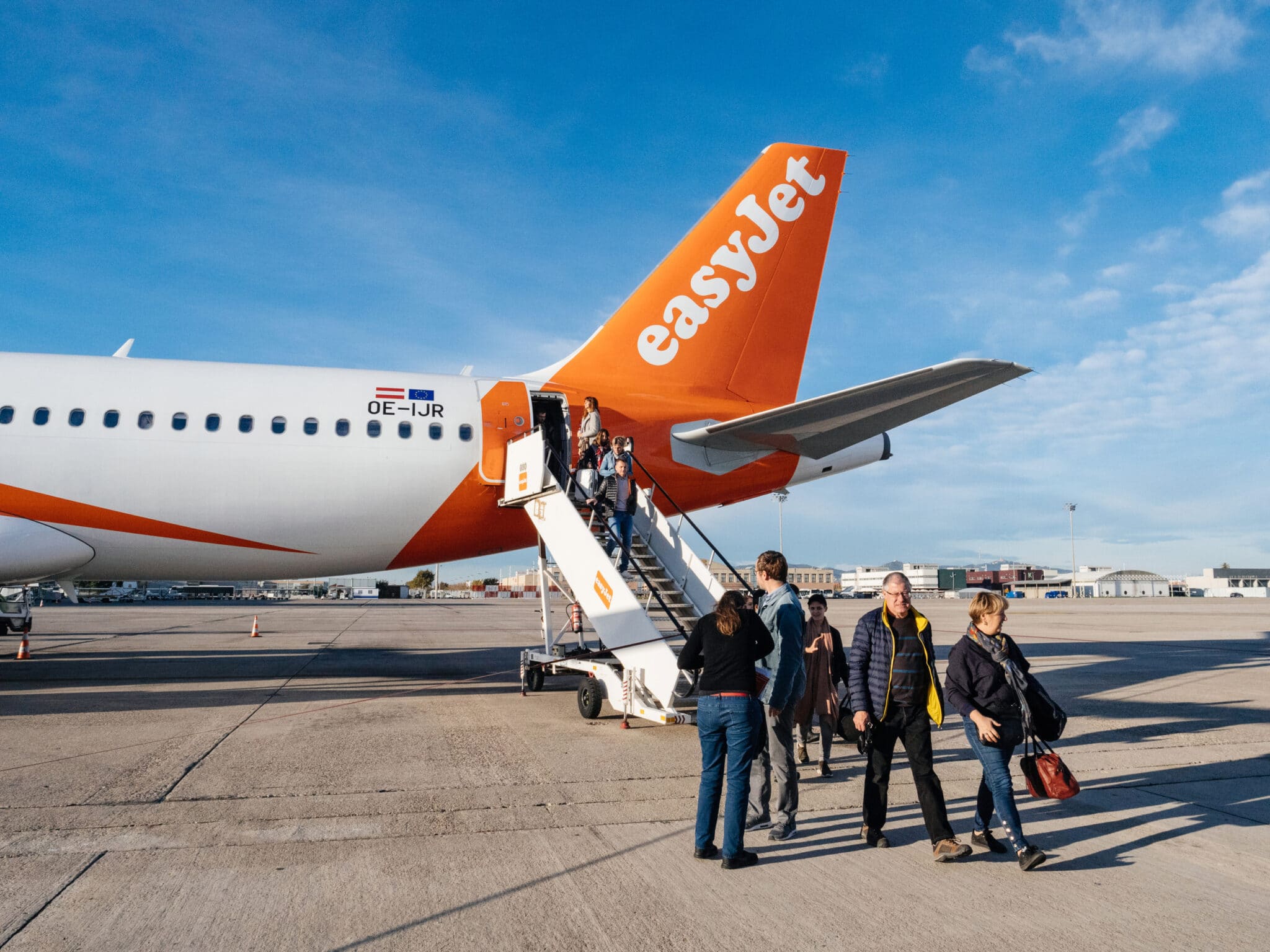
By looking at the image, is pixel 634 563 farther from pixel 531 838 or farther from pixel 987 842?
pixel 987 842

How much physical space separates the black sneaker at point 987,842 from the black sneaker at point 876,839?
22.1 inches

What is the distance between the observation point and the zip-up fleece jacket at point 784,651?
564 cm

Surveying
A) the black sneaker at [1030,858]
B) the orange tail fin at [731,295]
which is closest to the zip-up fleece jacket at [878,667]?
the black sneaker at [1030,858]

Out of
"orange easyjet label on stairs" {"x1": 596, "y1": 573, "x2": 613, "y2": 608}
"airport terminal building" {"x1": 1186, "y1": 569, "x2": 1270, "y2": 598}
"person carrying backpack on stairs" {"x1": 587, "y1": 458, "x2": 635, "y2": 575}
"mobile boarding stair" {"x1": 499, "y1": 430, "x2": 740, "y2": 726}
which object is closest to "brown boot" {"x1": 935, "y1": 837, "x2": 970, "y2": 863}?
"mobile boarding stair" {"x1": 499, "y1": 430, "x2": 740, "y2": 726}

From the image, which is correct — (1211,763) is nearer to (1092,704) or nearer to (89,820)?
(1092,704)

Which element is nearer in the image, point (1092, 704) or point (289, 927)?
point (289, 927)

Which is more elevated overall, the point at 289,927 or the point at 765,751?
the point at 765,751

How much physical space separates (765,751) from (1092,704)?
8.91 meters

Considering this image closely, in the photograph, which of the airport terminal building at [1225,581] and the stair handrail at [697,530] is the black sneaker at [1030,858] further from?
the airport terminal building at [1225,581]

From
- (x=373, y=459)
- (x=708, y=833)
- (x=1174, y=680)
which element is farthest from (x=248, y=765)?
(x=1174, y=680)

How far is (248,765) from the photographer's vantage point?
7727 mm

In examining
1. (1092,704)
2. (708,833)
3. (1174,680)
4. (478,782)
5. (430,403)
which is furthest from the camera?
(1174,680)

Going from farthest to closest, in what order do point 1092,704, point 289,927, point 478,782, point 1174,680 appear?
point 1174,680, point 1092,704, point 478,782, point 289,927

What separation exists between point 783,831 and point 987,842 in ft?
4.39
